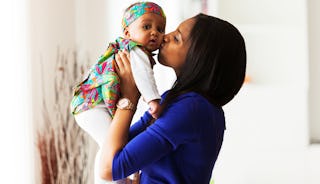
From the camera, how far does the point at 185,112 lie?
1154 mm

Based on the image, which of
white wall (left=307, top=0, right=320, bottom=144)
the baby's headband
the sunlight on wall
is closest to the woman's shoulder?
the baby's headband

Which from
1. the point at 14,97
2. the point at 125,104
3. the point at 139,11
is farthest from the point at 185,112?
the point at 14,97

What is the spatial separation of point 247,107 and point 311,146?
447mm

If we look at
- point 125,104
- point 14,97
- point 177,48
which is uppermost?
point 177,48

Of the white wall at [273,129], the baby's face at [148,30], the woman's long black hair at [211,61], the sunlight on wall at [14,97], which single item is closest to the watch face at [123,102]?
the woman's long black hair at [211,61]

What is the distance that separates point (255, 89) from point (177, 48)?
167 cm

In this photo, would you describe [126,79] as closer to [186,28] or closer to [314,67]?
[186,28]

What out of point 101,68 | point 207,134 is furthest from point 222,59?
point 101,68

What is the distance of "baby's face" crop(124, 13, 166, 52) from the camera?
1376 mm

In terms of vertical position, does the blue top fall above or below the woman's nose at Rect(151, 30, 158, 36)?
below

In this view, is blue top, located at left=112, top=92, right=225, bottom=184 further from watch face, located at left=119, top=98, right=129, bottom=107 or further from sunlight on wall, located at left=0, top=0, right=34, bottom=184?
sunlight on wall, located at left=0, top=0, right=34, bottom=184

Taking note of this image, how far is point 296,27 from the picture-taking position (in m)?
2.86

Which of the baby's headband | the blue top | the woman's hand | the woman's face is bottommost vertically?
the blue top

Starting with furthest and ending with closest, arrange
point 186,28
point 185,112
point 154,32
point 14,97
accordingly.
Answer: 1. point 14,97
2. point 154,32
3. point 186,28
4. point 185,112
